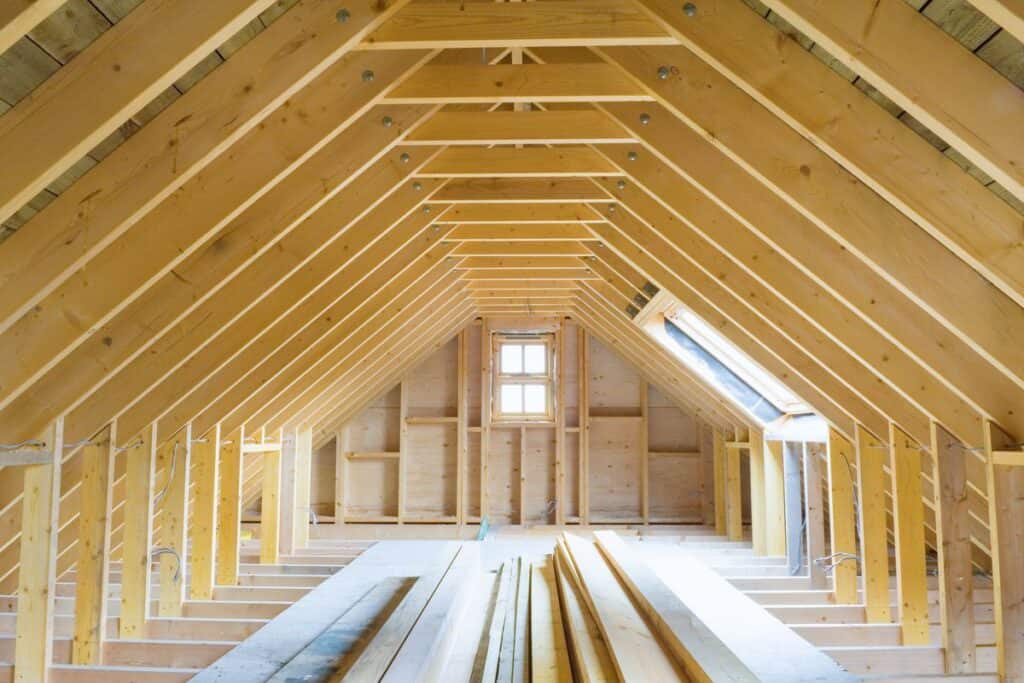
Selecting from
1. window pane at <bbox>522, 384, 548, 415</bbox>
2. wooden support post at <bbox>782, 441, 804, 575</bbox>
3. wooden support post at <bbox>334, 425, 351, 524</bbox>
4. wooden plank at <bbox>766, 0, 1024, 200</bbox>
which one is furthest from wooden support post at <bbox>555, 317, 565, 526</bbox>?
wooden plank at <bbox>766, 0, 1024, 200</bbox>

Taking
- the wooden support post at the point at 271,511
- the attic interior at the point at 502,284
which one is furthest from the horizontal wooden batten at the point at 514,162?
the wooden support post at the point at 271,511

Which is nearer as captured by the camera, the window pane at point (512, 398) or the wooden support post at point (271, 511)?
the wooden support post at point (271, 511)

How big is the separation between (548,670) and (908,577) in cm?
238

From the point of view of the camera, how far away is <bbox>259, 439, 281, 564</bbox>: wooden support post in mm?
7410

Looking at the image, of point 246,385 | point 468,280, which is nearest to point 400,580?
point 246,385

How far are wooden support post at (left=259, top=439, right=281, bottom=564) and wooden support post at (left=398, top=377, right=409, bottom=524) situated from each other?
2424 millimetres

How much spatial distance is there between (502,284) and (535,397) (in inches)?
105

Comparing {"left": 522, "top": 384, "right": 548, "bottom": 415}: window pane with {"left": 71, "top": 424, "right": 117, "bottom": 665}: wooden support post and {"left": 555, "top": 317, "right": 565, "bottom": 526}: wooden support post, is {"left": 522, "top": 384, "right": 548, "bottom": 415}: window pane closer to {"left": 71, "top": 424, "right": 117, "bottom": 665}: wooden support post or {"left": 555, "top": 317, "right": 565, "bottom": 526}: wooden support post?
{"left": 555, "top": 317, "right": 565, "bottom": 526}: wooden support post

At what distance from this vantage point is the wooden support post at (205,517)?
5.97 metres

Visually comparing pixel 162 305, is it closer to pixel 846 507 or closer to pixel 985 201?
pixel 985 201

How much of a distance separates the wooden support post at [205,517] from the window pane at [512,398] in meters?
4.82

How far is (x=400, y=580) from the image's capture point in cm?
637

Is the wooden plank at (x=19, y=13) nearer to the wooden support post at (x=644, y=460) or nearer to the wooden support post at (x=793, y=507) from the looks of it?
the wooden support post at (x=793, y=507)

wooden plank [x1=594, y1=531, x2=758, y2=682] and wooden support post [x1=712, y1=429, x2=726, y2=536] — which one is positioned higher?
wooden support post [x1=712, y1=429, x2=726, y2=536]
